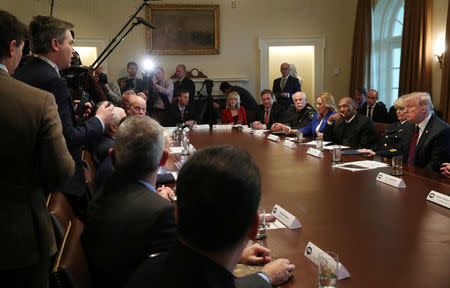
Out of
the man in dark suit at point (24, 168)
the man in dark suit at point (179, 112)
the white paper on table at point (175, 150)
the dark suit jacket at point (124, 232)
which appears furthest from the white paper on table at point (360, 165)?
the man in dark suit at point (179, 112)

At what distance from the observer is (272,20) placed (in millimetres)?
10461

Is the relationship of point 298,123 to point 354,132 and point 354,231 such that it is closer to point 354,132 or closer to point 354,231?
point 354,132

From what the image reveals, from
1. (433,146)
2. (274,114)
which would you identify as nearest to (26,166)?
(433,146)

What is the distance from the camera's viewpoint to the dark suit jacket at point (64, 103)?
2.18 meters

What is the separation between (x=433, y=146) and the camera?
3383mm

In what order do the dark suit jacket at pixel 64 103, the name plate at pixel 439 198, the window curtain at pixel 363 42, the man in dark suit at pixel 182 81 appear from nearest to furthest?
the name plate at pixel 439 198 → the dark suit jacket at pixel 64 103 → the man in dark suit at pixel 182 81 → the window curtain at pixel 363 42

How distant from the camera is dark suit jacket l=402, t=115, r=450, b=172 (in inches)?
131

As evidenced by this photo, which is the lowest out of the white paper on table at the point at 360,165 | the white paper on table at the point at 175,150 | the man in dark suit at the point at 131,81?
the white paper on table at the point at 175,150

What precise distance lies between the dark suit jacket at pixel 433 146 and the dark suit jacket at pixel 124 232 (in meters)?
2.70

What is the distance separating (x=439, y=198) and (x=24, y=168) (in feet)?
6.41

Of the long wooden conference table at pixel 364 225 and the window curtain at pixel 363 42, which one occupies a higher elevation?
the window curtain at pixel 363 42

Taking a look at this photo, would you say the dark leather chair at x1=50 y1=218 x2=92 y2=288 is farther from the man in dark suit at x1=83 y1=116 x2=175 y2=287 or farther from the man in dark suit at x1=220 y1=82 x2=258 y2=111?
the man in dark suit at x1=220 y1=82 x2=258 y2=111

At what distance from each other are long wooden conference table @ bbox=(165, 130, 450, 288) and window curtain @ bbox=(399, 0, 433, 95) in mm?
5644

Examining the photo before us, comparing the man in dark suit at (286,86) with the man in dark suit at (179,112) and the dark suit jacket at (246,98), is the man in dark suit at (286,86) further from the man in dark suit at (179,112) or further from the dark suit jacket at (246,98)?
the man in dark suit at (179,112)
